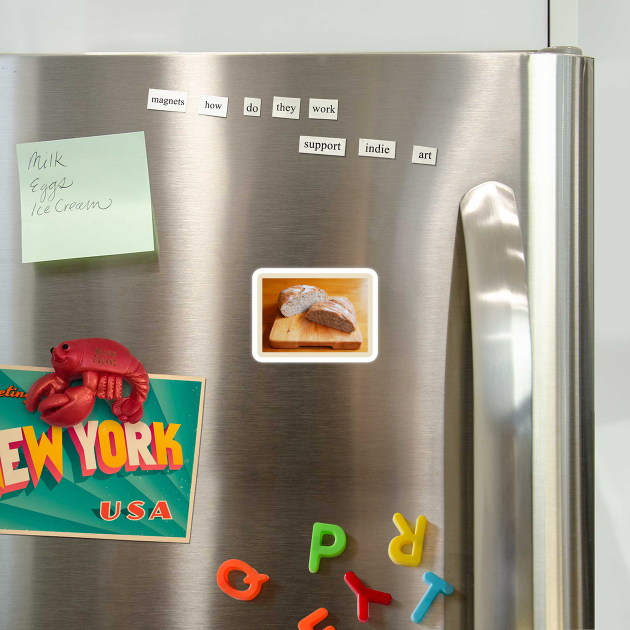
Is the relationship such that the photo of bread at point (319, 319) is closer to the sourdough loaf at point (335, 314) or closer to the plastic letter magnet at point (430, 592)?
the sourdough loaf at point (335, 314)

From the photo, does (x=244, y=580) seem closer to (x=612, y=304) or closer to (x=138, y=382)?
(x=138, y=382)

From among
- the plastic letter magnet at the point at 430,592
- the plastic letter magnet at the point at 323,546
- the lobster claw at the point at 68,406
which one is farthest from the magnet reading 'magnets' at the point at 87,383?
the plastic letter magnet at the point at 430,592

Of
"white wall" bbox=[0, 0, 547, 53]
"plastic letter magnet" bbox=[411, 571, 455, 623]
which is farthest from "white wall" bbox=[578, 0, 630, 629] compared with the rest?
"plastic letter magnet" bbox=[411, 571, 455, 623]

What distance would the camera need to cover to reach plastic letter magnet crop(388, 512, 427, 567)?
0.53 meters

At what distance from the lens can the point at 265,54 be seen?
0.55m

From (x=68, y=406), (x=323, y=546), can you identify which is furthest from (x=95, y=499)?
(x=323, y=546)

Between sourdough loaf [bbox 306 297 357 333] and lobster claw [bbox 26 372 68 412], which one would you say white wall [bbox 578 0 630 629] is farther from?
lobster claw [bbox 26 372 68 412]

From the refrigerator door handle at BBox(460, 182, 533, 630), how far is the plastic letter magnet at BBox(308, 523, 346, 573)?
0.14 metres

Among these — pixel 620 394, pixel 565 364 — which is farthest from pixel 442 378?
pixel 620 394

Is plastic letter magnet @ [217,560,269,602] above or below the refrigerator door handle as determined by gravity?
below

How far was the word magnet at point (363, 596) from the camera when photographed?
524 millimetres

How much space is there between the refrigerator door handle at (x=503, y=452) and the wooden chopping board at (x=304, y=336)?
0.44 feet

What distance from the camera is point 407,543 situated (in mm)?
535

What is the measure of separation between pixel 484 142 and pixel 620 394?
1.53 feet
